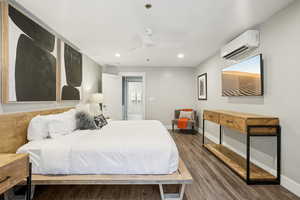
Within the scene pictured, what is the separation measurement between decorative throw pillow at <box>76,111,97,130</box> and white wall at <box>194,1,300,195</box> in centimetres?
280

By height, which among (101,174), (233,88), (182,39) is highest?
(182,39)

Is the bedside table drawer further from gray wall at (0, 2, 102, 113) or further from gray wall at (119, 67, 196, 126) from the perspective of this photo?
gray wall at (119, 67, 196, 126)

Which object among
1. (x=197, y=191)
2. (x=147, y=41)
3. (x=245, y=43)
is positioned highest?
(x=147, y=41)

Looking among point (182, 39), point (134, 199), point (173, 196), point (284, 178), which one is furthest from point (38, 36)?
point (284, 178)

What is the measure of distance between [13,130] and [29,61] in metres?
0.95

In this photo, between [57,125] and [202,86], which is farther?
[202,86]

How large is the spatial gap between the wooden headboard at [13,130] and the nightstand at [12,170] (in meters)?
0.50

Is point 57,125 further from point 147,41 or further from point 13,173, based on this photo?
point 147,41

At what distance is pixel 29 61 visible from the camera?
6.67 feet

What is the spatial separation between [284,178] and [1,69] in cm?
378

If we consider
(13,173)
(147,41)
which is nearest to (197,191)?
(13,173)

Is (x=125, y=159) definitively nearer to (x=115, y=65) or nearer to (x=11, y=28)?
(x=11, y=28)

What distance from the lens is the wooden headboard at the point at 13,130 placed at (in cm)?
167

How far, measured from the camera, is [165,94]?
18.0ft
